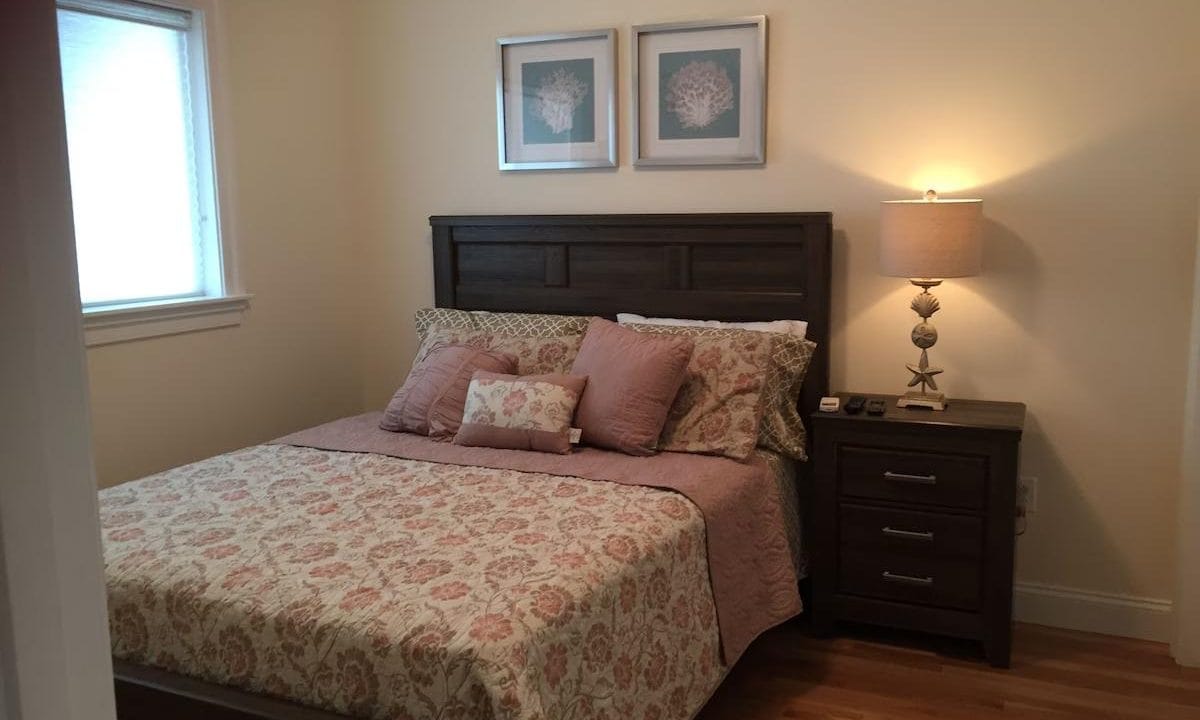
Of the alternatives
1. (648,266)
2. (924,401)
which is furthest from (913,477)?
(648,266)

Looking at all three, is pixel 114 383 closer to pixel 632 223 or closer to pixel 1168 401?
pixel 632 223

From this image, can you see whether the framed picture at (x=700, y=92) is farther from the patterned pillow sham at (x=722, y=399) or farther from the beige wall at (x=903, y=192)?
the patterned pillow sham at (x=722, y=399)

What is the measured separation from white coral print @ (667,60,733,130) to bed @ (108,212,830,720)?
47 centimetres

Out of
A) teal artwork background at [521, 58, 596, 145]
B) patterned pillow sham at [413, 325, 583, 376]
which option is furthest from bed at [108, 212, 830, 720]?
teal artwork background at [521, 58, 596, 145]

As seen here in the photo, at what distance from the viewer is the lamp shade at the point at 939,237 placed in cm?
303

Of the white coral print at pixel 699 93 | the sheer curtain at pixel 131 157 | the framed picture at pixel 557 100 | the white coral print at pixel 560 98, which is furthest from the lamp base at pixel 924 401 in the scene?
the sheer curtain at pixel 131 157

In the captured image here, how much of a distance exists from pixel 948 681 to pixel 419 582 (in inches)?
67.8

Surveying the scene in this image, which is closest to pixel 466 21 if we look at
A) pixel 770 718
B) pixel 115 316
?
pixel 115 316

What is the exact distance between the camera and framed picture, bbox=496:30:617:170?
3.75 meters

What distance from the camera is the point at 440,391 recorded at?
331cm

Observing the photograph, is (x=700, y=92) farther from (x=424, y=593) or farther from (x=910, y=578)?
(x=424, y=593)

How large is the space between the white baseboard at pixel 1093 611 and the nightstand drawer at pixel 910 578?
31 cm

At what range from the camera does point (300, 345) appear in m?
4.05

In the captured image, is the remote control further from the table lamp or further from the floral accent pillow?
the floral accent pillow
